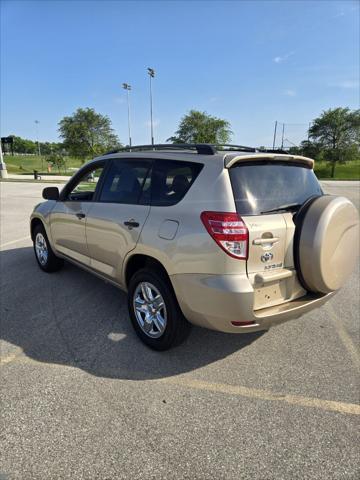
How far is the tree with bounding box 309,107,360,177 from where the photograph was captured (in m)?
42.2

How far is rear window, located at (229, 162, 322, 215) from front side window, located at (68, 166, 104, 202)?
1.90 meters

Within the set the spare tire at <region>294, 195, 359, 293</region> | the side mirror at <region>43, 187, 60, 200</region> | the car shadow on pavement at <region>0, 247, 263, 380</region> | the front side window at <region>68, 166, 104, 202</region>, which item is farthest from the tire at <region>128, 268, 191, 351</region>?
the side mirror at <region>43, 187, 60, 200</region>

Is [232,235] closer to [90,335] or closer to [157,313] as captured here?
[157,313]

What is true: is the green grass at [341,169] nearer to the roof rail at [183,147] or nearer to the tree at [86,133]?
the tree at [86,133]

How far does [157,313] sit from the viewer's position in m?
2.87

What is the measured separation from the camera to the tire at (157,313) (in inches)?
106

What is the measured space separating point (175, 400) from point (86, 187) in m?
2.90

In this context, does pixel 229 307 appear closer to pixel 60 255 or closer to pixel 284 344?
pixel 284 344

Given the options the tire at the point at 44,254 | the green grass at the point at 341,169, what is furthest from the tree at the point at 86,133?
the tire at the point at 44,254

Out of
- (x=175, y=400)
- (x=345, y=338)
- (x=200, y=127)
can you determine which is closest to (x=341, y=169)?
(x=200, y=127)

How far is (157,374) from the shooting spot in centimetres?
263

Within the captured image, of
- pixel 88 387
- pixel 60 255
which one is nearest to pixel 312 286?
pixel 88 387

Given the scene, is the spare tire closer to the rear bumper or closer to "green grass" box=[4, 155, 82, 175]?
the rear bumper

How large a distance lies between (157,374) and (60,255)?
259cm
